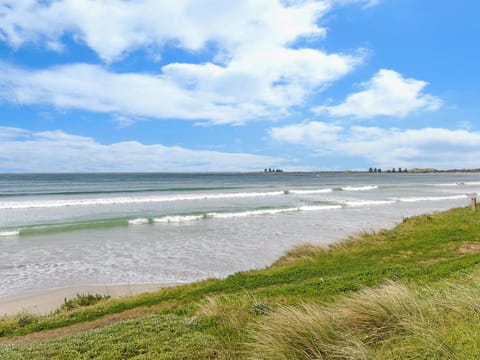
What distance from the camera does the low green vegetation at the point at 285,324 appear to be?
3.54m


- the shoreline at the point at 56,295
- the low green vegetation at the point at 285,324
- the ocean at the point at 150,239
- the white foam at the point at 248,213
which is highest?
the low green vegetation at the point at 285,324

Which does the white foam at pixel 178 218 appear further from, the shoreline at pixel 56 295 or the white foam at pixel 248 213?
the shoreline at pixel 56 295

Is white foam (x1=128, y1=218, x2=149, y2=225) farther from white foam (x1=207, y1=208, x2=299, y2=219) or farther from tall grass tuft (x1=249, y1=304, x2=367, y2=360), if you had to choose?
tall grass tuft (x1=249, y1=304, x2=367, y2=360)

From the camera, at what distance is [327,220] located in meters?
22.6

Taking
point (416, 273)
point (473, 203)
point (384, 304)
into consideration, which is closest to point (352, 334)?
point (384, 304)

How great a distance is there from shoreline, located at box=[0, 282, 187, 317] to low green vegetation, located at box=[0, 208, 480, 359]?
1561 mm

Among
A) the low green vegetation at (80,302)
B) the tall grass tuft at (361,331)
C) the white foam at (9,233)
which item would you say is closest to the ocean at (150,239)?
the white foam at (9,233)

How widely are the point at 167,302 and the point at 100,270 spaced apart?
5.85m

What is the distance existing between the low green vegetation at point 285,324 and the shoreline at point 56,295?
1561mm

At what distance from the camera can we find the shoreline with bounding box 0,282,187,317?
8590 mm

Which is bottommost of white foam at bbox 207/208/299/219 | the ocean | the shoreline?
the shoreline

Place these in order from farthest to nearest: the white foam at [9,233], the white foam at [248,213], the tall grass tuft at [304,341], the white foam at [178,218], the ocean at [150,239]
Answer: the white foam at [248,213], the white foam at [178,218], the white foam at [9,233], the ocean at [150,239], the tall grass tuft at [304,341]

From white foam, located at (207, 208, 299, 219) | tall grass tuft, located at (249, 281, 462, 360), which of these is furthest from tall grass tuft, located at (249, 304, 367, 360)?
white foam, located at (207, 208, 299, 219)

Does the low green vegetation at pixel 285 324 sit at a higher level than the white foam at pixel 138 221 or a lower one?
higher
